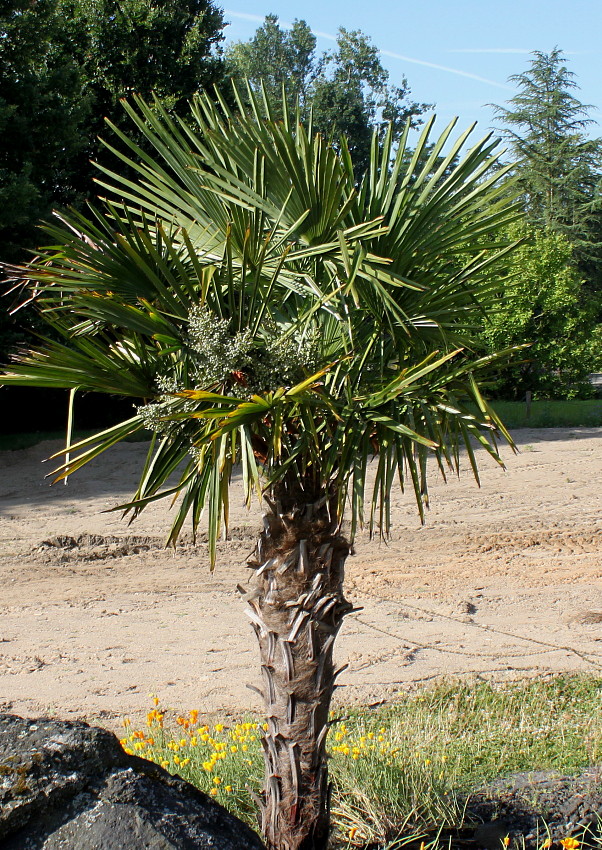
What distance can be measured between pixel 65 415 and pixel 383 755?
14.1 meters

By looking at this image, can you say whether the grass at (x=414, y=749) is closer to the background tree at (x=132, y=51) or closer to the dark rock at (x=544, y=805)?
the dark rock at (x=544, y=805)

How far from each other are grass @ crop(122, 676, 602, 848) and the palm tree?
1.58 feet

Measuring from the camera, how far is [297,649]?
2967 mm

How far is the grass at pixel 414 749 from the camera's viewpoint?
11.3ft

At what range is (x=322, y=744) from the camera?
305 cm

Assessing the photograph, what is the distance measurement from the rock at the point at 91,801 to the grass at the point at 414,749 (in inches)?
35.4

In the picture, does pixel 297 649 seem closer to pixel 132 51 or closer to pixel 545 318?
pixel 545 318

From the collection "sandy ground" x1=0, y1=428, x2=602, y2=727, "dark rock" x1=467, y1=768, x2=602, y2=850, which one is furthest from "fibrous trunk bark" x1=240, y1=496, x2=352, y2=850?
"sandy ground" x1=0, y1=428, x2=602, y2=727

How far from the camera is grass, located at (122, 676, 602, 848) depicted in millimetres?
3459

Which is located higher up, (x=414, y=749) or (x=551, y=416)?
(x=551, y=416)

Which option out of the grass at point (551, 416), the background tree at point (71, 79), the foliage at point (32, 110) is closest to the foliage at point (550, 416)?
the grass at point (551, 416)

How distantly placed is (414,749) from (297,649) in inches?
68.6

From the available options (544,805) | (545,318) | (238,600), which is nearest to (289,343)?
(544,805)

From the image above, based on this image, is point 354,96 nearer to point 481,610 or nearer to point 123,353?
point 481,610
